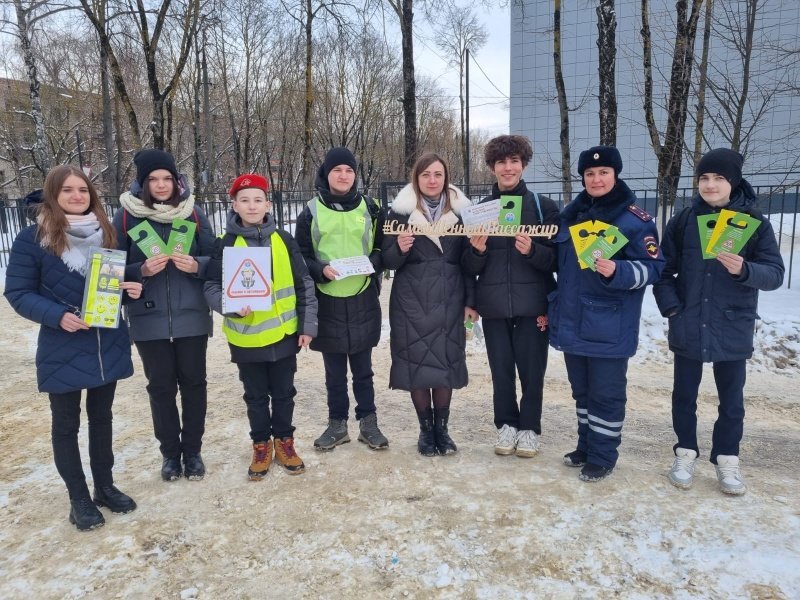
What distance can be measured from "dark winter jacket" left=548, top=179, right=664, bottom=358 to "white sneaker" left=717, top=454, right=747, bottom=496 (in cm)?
89

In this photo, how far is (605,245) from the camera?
325 centimetres

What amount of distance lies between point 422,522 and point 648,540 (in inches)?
48.1

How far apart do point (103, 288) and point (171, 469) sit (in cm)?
143

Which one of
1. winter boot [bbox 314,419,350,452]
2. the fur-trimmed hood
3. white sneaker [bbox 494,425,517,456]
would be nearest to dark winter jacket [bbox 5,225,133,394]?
winter boot [bbox 314,419,350,452]

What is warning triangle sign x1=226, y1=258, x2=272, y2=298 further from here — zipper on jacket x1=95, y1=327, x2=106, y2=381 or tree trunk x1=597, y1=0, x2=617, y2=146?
tree trunk x1=597, y1=0, x2=617, y2=146

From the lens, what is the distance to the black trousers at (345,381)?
4.06 m

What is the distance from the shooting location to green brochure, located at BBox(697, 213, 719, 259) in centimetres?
319

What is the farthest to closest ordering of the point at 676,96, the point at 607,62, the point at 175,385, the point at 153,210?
the point at 607,62, the point at 676,96, the point at 175,385, the point at 153,210

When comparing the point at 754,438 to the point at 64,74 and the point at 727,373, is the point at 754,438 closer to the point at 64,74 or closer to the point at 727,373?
the point at 727,373

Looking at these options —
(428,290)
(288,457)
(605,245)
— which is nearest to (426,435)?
(288,457)

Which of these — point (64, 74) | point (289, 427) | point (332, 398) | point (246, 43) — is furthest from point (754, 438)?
point (64, 74)

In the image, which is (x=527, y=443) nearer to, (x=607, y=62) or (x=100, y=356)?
(x=100, y=356)

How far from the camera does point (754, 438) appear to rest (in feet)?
14.5

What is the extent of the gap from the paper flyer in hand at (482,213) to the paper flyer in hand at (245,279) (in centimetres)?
128
